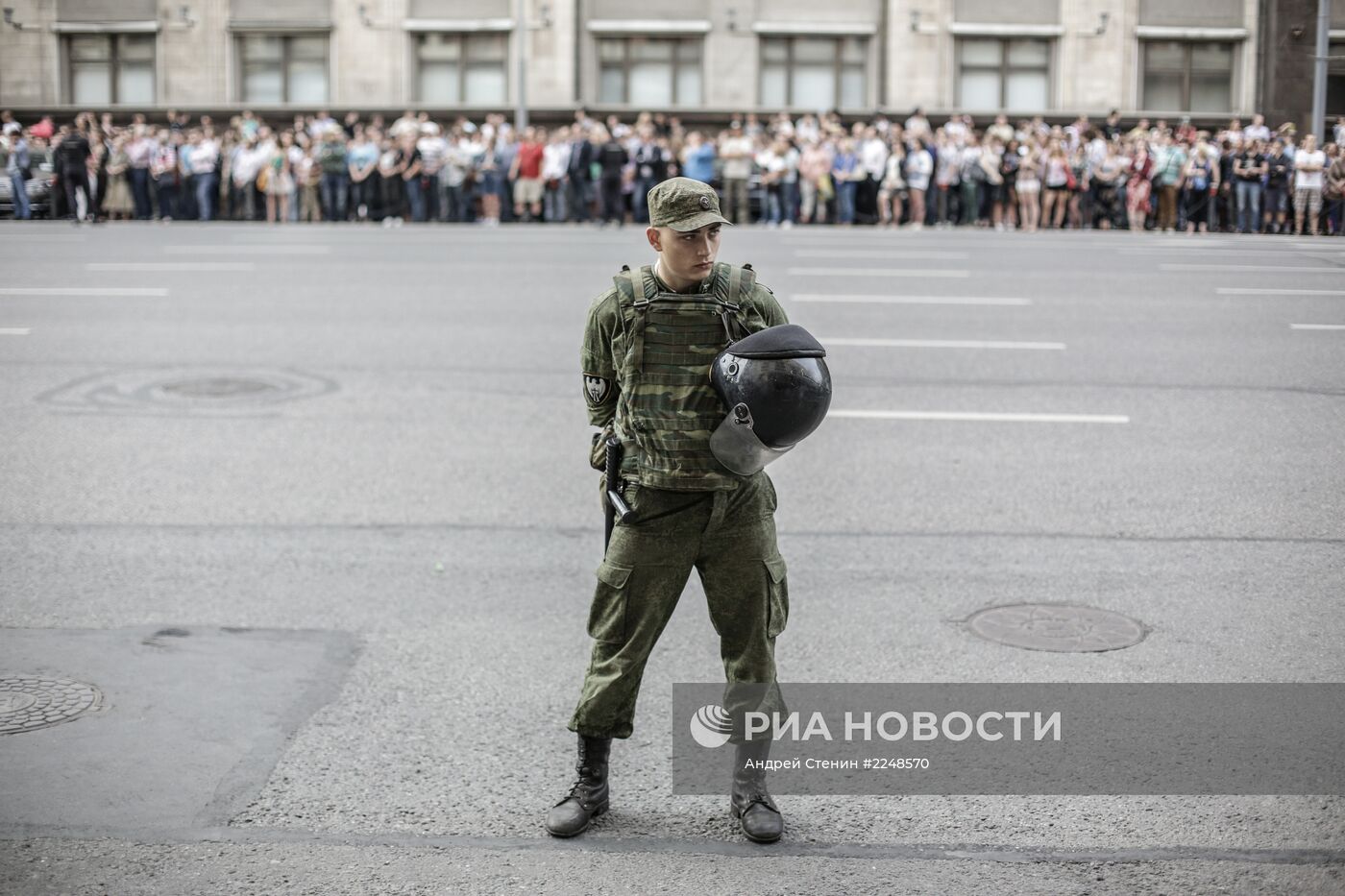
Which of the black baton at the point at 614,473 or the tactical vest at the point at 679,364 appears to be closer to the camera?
the tactical vest at the point at 679,364

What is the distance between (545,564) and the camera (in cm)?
752

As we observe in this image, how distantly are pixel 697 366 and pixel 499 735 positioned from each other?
166cm

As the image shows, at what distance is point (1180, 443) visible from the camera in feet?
32.3

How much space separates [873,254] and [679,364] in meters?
17.1

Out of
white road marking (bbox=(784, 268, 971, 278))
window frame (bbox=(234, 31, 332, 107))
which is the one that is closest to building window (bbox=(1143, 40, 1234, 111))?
window frame (bbox=(234, 31, 332, 107))

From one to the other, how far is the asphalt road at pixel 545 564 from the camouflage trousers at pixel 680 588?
1.36 feet

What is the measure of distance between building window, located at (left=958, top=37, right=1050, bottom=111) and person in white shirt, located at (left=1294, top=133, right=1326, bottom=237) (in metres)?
34.5

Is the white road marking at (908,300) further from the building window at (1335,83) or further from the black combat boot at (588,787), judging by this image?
the black combat boot at (588,787)

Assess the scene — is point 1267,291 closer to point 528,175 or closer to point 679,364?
point 679,364

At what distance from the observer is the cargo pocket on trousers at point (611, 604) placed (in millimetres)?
4520

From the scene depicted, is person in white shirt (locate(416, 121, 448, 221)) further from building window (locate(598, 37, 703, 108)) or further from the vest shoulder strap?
the vest shoulder strap

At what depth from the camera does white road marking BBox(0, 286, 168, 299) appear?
16.3 meters

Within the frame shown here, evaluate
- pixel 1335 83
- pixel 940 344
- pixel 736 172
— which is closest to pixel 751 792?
pixel 1335 83

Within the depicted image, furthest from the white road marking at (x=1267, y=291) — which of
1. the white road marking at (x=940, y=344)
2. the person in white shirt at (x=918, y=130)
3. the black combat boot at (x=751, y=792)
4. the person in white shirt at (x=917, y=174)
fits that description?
the person in white shirt at (x=918, y=130)
